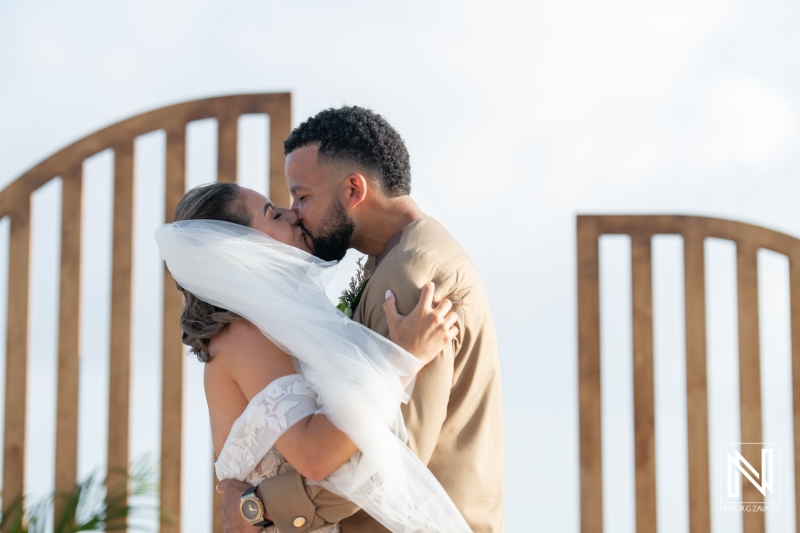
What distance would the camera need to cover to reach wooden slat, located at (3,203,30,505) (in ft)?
14.6

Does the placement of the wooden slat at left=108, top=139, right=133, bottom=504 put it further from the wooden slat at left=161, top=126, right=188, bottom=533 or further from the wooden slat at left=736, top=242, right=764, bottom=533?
the wooden slat at left=736, top=242, right=764, bottom=533

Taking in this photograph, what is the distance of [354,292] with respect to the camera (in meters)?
2.37

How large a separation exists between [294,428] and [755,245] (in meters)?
3.27

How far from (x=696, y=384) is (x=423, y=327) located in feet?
9.60

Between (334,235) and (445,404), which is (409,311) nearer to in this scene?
(445,404)

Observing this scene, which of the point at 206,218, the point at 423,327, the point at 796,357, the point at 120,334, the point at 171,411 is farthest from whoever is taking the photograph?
the point at 796,357

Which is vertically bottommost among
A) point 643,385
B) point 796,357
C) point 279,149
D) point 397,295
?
point 643,385

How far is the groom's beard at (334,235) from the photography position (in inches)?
90.9

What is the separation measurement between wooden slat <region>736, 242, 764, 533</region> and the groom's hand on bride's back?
307 cm

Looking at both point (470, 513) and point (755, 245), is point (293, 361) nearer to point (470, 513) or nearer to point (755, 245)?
point (470, 513)

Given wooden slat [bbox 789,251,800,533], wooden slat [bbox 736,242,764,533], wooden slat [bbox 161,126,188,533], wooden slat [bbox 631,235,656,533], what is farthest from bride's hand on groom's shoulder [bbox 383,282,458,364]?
wooden slat [bbox 789,251,800,533]

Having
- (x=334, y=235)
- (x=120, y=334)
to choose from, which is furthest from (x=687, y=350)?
(x=334, y=235)

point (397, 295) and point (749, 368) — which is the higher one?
point (397, 295)

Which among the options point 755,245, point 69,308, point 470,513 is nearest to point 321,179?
point 470,513
